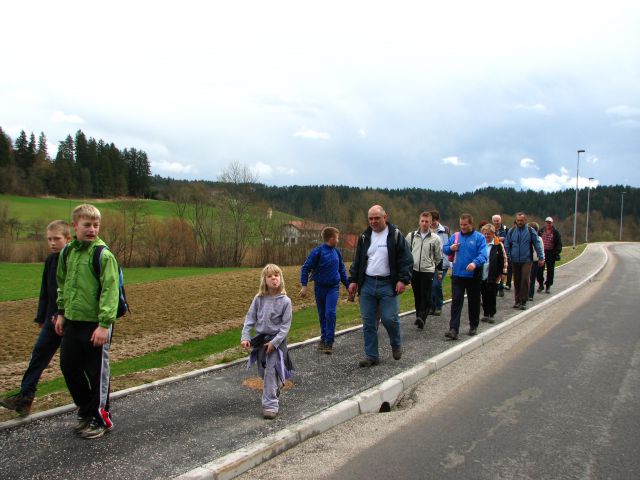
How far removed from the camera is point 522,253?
12.2 metres

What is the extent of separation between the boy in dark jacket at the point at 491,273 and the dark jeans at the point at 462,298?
122 centimetres

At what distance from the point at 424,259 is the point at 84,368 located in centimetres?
638

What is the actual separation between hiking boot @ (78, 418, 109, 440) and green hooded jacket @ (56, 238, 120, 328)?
0.93 metres

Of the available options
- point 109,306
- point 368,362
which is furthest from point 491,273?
point 109,306

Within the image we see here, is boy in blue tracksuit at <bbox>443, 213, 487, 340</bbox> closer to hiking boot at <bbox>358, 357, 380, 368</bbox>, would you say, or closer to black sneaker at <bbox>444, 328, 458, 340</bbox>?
black sneaker at <bbox>444, 328, 458, 340</bbox>

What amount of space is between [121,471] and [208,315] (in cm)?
1504

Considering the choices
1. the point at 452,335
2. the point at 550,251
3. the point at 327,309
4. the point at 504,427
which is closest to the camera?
the point at 504,427

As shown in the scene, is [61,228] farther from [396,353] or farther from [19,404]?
[396,353]

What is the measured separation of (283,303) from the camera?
5.21 m

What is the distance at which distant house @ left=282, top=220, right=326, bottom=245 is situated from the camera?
58188 mm

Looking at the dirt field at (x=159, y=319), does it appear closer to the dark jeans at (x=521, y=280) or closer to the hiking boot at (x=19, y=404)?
the hiking boot at (x=19, y=404)

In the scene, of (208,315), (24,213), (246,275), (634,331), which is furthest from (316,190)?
(634,331)

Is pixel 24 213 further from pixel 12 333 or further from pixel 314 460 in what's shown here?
pixel 314 460

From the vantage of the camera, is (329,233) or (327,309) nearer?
(327,309)
